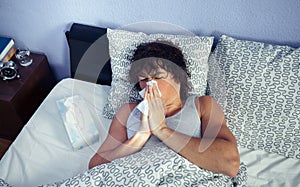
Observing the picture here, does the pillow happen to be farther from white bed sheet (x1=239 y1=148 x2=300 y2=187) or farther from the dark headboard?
white bed sheet (x1=239 y1=148 x2=300 y2=187)

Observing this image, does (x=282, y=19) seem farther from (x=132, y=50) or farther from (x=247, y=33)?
(x=132, y=50)

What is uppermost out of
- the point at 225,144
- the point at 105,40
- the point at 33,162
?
the point at 105,40

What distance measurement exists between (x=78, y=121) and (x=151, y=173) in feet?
1.65

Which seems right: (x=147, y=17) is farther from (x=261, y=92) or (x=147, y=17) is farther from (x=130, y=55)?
(x=261, y=92)

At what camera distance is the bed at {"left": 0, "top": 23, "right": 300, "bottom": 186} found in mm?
1040

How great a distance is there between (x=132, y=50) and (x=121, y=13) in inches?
8.6

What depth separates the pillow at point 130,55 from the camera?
1.29 metres

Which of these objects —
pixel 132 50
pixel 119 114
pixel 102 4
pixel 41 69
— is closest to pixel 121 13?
pixel 102 4

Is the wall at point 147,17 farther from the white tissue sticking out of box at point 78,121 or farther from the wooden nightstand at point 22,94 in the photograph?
the white tissue sticking out of box at point 78,121

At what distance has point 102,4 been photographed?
4.67ft

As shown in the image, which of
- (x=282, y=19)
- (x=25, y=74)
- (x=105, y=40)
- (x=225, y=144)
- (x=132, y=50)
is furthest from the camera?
(x=25, y=74)

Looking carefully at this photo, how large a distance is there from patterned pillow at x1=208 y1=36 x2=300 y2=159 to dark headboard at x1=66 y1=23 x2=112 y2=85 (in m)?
0.54

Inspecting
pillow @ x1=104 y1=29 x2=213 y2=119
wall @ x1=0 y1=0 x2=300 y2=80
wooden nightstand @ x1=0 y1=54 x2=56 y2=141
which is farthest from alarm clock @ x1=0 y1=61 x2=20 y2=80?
pillow @ x1=104 y1=29 x2=213 y2=119

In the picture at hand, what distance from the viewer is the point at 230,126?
127cm
